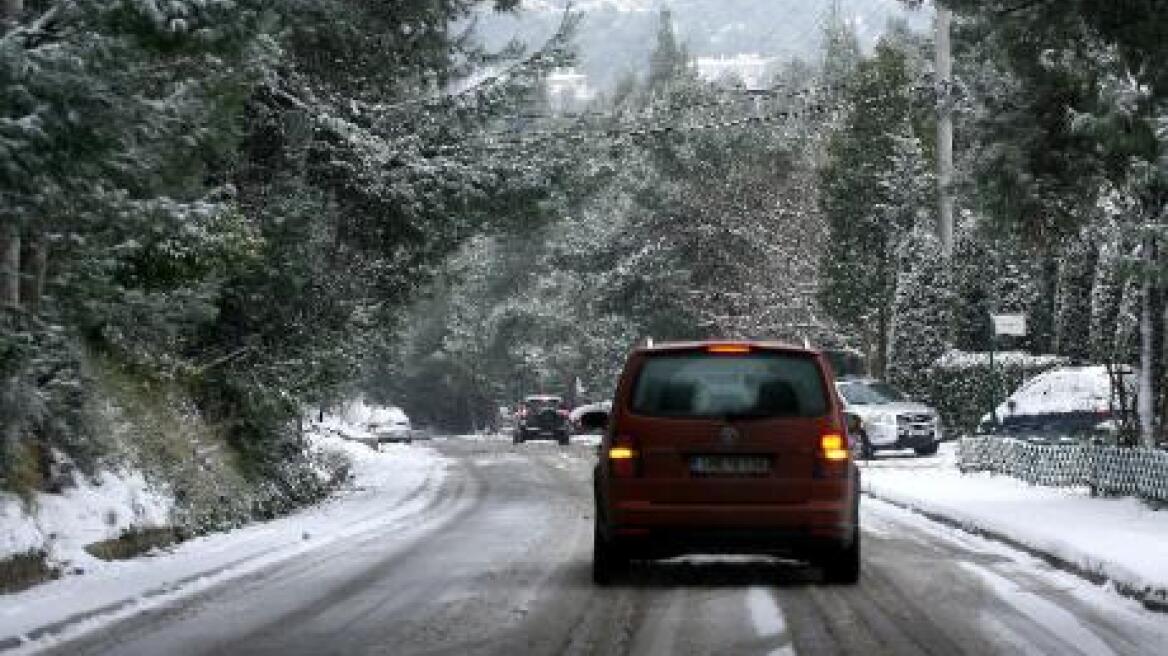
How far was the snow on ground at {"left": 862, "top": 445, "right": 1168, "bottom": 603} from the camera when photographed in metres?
12.7

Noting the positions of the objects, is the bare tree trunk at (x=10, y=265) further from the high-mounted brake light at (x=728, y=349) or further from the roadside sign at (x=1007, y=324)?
the roadside sign at (x=1007, y=324)

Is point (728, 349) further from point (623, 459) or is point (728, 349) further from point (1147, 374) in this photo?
point (1147, 374)

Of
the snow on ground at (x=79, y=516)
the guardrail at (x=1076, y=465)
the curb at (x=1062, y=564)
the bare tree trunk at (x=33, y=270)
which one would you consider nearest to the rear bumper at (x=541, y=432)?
the guardrail at (x=1076, y=465)

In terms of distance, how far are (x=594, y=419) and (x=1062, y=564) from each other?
4.15 metres

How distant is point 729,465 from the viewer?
11805 millimetres

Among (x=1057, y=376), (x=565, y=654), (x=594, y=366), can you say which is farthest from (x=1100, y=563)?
(x=594, y=366)

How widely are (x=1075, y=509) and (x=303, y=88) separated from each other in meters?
12.0

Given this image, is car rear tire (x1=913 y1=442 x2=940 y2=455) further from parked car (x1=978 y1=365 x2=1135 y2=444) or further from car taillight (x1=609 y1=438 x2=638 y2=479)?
car taillight (x1=609 y1=438 x2=638 y2=479)

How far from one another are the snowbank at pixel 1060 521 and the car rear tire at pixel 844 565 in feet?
6.19

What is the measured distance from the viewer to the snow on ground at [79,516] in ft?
40.9

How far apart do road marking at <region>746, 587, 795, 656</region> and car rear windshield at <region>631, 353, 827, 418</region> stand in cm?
129

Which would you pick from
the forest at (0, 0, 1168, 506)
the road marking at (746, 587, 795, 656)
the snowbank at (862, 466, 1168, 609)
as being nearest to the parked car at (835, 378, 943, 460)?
the forest at (0, 0, 1168, 506)

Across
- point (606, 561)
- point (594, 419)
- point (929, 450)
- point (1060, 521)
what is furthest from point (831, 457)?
point (929, 450)

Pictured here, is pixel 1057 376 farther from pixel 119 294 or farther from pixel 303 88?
pixel 119 294
